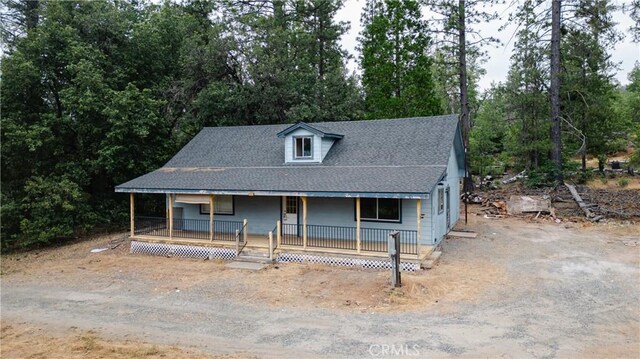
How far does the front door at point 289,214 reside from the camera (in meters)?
15.9

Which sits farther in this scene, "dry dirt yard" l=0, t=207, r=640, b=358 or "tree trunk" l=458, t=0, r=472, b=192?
"tree trunk" l=458, t=0, r=472, b=192

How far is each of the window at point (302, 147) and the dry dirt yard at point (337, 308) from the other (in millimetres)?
5543

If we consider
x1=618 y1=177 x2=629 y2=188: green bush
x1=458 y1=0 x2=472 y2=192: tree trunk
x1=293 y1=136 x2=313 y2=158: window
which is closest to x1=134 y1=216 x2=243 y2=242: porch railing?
x1=293 y1=136 x2=313 y2=158: window

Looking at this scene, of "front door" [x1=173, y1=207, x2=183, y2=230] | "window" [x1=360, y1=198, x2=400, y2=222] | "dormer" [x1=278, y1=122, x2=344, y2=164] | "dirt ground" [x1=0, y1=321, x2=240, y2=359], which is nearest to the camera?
"dirt ground" [x1=0, y1=321, x2=240, y2=359]

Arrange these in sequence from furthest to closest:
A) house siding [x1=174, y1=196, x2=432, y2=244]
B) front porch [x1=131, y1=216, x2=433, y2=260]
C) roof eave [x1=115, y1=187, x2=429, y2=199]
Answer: house siding [x1=174, y1=196, x2=432, y2=244] → front porch [x1=131, y1=216, x2=433, y2=260] → roof eave [x1=115, y1=187, x2=429, y2=199]

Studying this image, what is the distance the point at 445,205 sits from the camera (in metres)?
16.9

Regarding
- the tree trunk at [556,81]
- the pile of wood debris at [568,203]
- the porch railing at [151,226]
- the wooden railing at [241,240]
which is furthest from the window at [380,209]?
the tree trunk at [556,81]

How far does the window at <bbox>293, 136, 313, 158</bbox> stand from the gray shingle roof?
2.55 ft

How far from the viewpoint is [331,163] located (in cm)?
1652

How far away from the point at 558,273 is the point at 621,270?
187 cm

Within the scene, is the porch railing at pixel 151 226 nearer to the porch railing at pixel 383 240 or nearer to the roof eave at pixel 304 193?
the roof eave at pixel 304 193

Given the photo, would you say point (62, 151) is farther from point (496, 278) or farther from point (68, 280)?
point (496, 278)

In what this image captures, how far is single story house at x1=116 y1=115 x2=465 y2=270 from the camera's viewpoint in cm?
1374

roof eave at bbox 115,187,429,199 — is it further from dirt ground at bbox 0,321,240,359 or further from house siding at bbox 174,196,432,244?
dirt ground at bbox 0,321,240,359
